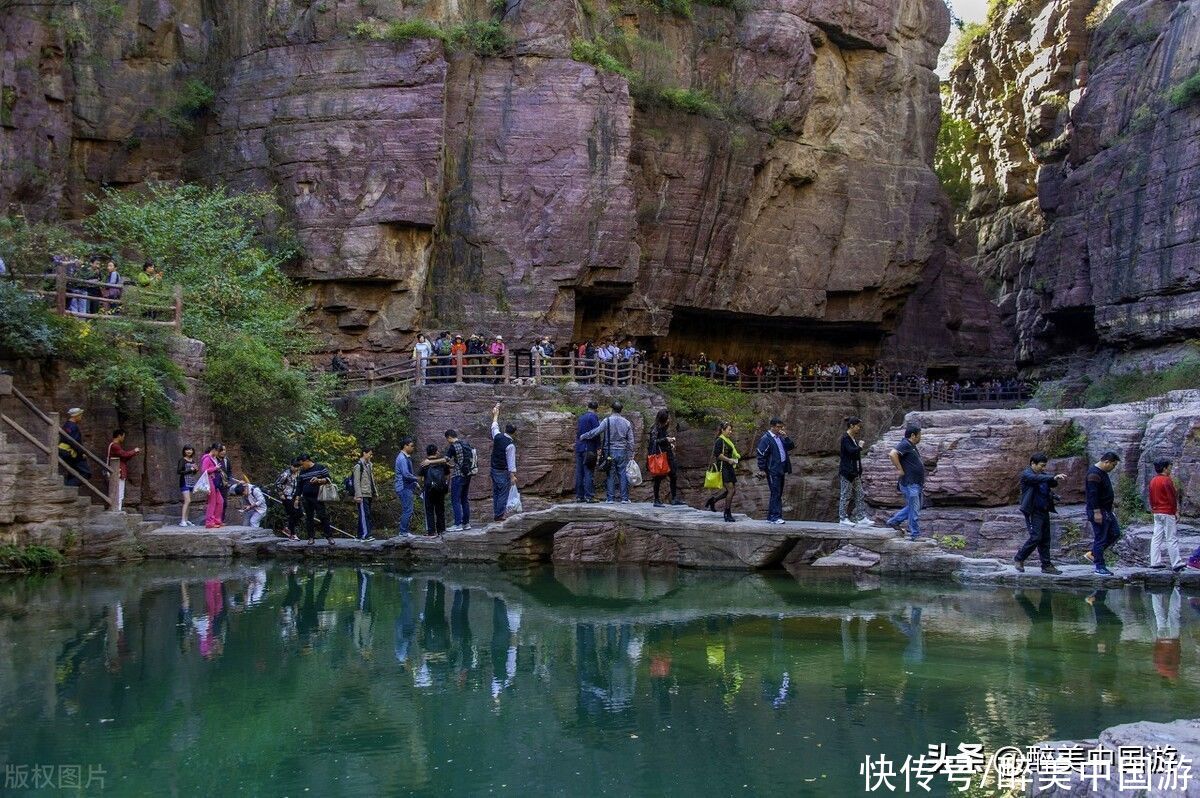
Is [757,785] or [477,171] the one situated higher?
[477,171]

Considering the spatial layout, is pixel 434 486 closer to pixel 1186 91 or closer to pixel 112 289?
pixel 112 289

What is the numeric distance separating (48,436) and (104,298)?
2.74 m

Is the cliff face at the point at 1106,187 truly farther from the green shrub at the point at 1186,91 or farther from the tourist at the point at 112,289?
the tourist at the point at 112,289

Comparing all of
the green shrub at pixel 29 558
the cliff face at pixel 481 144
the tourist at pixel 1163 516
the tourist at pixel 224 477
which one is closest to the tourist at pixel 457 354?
the cliff face at pixel 481 144

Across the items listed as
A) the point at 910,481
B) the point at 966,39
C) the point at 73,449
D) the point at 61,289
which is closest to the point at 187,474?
the point at 73,449

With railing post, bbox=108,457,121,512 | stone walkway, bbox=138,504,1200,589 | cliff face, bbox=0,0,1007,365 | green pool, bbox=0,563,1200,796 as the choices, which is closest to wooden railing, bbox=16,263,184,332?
railing post, bbox=108,457,121,512

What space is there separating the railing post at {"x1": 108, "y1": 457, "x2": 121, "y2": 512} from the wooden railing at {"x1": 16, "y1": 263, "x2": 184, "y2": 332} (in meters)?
2.67

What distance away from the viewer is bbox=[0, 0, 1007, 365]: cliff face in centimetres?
2953

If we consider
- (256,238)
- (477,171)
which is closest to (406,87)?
(477,171)

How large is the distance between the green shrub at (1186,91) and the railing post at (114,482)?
28288 millimetres

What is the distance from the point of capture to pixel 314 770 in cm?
698

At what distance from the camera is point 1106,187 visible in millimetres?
35156

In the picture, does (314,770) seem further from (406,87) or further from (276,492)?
(406,87)

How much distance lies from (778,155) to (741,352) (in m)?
7.20
